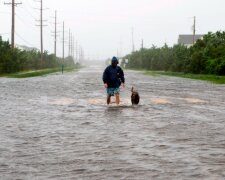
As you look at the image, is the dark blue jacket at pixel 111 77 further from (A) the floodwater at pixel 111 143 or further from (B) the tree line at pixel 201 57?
(B) the tree line at pixel 201 57

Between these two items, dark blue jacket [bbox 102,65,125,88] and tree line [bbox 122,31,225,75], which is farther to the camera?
tree line [bbox 122,31,225,75]

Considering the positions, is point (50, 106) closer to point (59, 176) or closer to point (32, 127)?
point (32, 127)

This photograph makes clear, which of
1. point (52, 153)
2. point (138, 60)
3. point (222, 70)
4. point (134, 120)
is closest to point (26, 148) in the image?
point (52, 153)

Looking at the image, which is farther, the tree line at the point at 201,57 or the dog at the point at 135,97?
the tree line at the point at 201,57

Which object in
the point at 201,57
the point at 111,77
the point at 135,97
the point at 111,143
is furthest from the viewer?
the point at 201,57

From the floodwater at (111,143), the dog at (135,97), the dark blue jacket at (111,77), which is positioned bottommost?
the floodwater at (111,143)

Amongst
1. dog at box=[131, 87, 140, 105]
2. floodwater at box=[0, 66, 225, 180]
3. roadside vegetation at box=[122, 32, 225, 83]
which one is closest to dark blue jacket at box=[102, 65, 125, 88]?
dog at box=[131, 87, 140, 105]

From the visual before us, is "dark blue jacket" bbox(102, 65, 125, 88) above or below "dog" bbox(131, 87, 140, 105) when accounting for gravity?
above

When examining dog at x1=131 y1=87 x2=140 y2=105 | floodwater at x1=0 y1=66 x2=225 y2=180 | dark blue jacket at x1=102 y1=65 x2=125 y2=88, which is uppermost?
dark blue jacket at x1=102 y1=65 x2=125 y2=88

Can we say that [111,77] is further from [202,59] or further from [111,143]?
[202,59]

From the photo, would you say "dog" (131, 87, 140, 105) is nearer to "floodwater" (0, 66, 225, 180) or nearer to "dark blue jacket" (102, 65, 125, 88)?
"dark blue jacket" (102, 65, 125, 88)

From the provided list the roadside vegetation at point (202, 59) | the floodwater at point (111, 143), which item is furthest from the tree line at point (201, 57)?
the floodwater at point (111, 143)

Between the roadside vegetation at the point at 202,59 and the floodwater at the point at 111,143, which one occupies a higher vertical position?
the roadside vegetation at the point at 202,59

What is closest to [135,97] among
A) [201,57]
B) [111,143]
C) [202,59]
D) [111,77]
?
[111,77]
